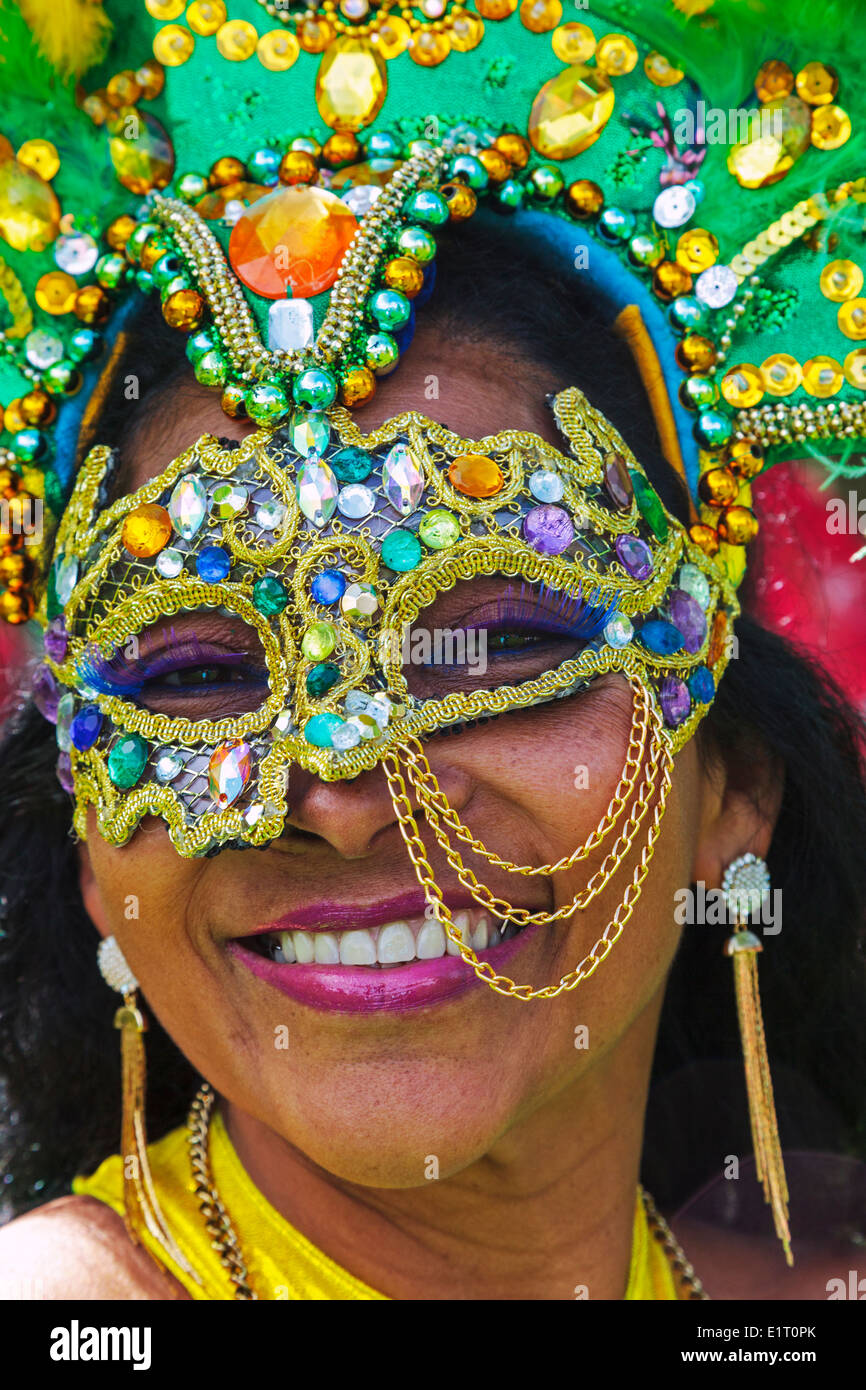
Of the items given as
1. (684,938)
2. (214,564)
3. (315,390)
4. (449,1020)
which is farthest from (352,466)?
(684,938)

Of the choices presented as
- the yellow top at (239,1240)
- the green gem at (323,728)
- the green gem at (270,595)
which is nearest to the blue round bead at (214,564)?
the green gem at (270,595)

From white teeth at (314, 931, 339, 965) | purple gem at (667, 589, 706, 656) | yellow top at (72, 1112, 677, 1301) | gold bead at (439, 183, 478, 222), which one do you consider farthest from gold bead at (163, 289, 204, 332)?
yellow top at (72, 1112, 677, 1301)

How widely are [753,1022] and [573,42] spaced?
1734mm

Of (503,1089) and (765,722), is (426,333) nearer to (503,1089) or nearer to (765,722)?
(765,722)

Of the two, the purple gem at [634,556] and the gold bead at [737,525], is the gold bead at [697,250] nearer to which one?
the gold bead at [737,525]

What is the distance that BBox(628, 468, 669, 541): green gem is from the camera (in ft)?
7.75

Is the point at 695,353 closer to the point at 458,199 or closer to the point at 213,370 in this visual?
the point at 458,199

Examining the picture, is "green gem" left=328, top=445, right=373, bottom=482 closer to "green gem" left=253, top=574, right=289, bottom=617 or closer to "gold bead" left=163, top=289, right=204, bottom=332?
"green gem" left=253, top=574, right=289, bottom=617

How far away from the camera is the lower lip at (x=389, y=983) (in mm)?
2182

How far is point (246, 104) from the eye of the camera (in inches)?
98.5

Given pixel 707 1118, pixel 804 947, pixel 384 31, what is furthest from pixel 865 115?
pixel 707 1118

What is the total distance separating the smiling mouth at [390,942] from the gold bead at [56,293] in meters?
1.17

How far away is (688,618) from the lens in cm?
238

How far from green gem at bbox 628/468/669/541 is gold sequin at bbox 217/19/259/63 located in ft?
3.22
